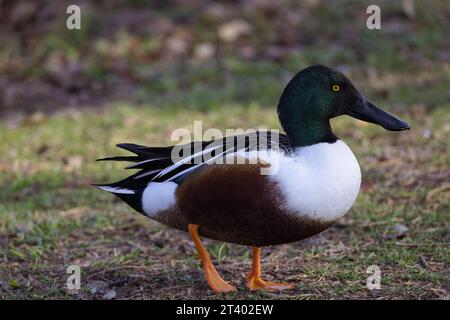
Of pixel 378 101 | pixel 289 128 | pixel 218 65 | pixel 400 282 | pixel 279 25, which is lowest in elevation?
pixel 400 282

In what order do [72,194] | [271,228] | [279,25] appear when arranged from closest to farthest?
[271,228]
[72,194]
[279,25]

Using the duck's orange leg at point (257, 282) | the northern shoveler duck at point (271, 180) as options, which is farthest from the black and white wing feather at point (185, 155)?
the duck's orange leg at point (257, 282)

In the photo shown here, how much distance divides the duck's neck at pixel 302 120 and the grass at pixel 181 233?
2.13ft

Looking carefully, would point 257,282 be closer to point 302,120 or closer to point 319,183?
point 319,183

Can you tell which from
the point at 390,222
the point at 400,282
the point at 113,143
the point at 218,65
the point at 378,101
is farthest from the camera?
the point at 218,65

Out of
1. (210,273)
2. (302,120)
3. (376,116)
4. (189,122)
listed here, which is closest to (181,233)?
(210,273)

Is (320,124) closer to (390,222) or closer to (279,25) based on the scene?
(390,222)

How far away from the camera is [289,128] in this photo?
3.30 meters

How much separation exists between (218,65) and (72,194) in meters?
2.93

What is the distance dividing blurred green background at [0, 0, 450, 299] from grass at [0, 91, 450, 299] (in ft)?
0.04

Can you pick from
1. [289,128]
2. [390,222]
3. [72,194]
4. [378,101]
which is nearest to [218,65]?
[378,101]

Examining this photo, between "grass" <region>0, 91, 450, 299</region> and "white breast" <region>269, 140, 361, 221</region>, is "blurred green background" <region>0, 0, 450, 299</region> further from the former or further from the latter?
"white breast" <region>269, 140, 361, 221</region>

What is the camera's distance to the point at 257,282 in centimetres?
340

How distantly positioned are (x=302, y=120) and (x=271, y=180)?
36 cm
